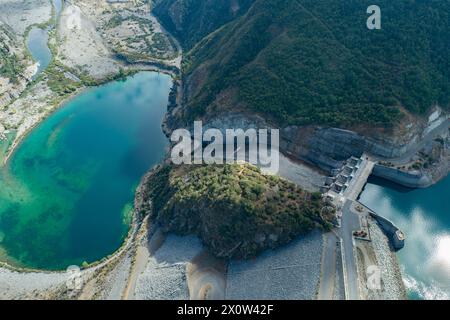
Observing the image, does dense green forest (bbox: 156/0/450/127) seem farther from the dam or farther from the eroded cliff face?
the dam

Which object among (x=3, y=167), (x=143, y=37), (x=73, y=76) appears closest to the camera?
(x=3, y=167)

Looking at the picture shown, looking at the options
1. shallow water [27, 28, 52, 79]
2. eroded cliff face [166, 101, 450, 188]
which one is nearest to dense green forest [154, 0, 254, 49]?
shallow water [27, 28, 52, 79]

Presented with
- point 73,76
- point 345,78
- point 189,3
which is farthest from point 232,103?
point 189,3

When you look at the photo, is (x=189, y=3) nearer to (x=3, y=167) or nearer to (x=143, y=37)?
(x=143, y=37)

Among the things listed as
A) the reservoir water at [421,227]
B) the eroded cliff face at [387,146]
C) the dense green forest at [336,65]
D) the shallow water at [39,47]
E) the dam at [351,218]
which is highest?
the dense green forest at [336,65]

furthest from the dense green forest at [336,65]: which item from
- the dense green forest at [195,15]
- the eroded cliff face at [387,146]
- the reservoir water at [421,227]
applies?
the dense green forest at [195,15]

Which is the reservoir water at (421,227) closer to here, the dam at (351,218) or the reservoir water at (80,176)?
the dam at (351,218)
